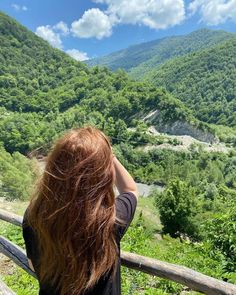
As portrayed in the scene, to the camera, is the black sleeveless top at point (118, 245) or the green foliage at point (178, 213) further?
the green foliage at point (178, 213)

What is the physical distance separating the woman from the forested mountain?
111205mm

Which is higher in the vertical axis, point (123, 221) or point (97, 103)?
point (123, 221)

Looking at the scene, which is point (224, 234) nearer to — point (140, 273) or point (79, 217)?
point (140, 273)

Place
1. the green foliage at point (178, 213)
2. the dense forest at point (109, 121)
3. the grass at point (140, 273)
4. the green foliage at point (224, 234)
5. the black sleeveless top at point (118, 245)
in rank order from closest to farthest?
1. the black sleeveless top at point (118, 245)
2. the grass at point (140, 273)
3. the green foliage at point (224, 234)
4. the green foliage at point (178, 213)
5. the dense forest at point (109, 121)

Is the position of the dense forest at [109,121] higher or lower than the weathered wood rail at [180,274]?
lower

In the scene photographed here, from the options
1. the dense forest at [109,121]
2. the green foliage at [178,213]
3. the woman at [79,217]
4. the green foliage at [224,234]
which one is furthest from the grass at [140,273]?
the green foliage at [178,213]

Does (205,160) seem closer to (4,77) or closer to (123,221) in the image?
(4,77)

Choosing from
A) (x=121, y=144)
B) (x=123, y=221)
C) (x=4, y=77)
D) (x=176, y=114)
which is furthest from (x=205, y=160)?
(x=123, y=221)

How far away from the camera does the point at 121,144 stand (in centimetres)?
11512

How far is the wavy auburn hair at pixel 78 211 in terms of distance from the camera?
186cm

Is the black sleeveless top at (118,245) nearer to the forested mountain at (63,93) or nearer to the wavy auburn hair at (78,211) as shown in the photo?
the wavy auburn hair at (78,211)

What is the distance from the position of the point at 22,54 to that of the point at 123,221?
170 metres

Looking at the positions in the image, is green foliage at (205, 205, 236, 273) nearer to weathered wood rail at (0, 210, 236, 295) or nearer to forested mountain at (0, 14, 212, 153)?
weathered wood rail at (0, 210, 236, 295)

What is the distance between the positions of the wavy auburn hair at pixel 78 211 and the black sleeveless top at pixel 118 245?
6cm
